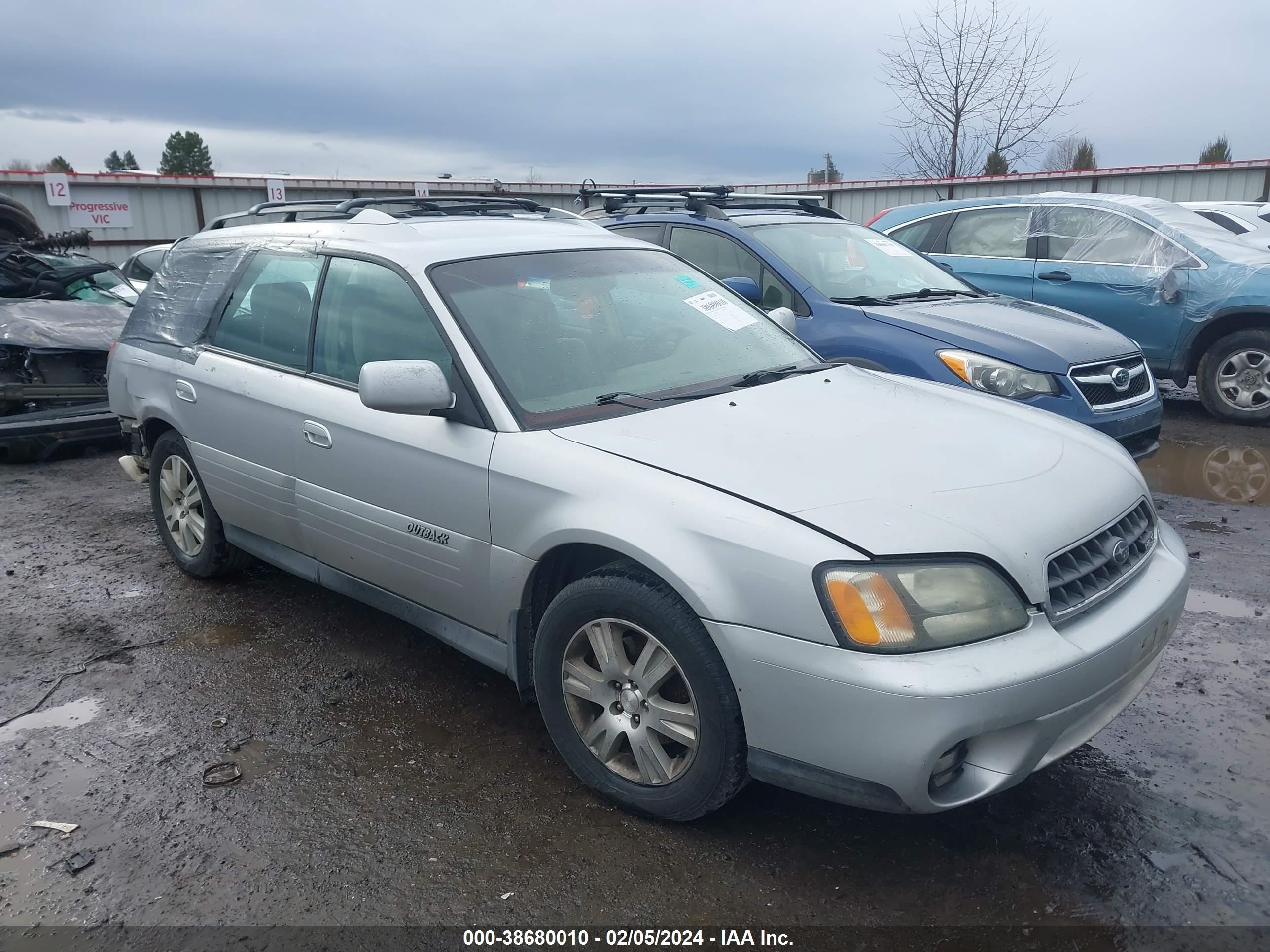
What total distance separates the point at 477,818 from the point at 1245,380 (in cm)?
729

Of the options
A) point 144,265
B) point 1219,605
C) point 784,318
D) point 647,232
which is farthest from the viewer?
point 144,265

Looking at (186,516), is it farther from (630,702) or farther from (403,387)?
(630,702)

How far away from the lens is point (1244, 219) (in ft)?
28.9

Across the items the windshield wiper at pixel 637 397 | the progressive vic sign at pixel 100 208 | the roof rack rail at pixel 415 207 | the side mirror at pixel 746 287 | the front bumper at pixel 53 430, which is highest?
the progressive vic sign at pixel 100 208

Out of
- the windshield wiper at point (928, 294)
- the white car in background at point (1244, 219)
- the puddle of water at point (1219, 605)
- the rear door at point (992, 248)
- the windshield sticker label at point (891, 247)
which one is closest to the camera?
the puddle of water at point (1219, 605)

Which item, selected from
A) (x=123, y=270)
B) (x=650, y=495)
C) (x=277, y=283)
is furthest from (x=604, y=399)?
(x=123, y=270)

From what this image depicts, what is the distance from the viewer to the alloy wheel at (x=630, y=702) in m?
2.68

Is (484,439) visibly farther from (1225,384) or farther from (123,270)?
(123,270)

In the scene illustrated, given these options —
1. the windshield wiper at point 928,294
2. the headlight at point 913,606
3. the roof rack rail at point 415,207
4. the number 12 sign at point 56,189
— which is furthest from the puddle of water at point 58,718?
the number 12 sign at point 56,189

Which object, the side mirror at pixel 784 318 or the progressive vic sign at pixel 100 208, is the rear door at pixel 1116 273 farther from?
the progressive vic sign at pixel 100 208

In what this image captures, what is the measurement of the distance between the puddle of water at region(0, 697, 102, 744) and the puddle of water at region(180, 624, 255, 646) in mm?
540

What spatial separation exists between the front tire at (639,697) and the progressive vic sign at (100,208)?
18.1 metres

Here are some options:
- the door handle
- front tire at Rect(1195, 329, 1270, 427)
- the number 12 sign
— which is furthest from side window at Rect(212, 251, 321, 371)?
the number 12 sign

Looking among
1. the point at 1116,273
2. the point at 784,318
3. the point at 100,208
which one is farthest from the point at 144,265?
the point at 1116,273
